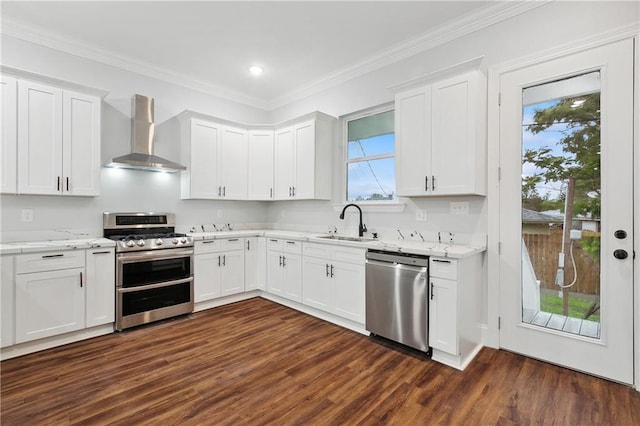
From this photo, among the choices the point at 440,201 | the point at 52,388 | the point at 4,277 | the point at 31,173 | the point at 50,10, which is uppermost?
the point at 50,10

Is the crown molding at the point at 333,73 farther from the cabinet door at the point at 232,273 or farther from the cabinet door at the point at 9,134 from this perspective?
the cabinet door at the point at 232,273

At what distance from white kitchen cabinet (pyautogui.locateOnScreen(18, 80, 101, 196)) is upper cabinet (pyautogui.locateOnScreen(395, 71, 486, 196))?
131 inches

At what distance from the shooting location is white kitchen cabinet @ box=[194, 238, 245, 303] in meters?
3.77

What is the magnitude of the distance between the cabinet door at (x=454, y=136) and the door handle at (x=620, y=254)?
1066 mm

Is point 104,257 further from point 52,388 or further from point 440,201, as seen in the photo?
point 440,201

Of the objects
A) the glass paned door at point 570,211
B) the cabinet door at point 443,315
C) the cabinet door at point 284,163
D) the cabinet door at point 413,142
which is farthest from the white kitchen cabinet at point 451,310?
the cabinet door at point 284,163

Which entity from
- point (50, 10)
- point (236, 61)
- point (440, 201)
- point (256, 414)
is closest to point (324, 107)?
point (236, 61)

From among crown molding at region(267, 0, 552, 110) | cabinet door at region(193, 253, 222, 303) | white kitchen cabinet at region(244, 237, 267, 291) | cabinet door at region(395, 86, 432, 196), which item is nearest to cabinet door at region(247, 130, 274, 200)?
white kitchen cabinet at region(244, 237, 267, 291)

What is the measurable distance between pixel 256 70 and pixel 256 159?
4.16 ft

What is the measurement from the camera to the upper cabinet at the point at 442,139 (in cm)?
267

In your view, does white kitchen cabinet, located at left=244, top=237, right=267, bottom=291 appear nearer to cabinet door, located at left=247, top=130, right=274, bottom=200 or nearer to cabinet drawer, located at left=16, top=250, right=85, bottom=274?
cabinet door, located at left=247, top=130, right=274, bottom=200

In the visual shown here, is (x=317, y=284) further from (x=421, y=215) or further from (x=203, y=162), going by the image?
(x=203, y=162)

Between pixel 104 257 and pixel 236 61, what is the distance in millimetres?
2755

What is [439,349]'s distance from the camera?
2.49 metres
